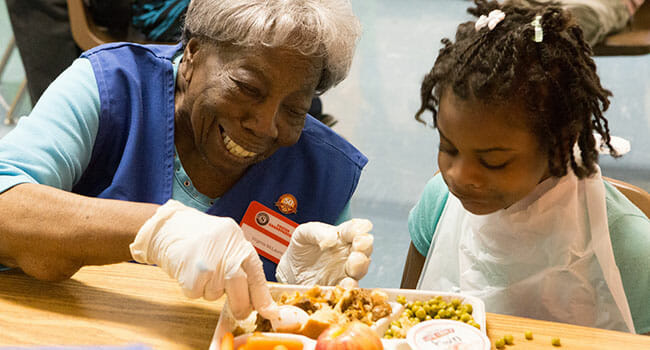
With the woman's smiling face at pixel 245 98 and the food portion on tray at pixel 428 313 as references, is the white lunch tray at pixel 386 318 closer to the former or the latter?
the food portion on tray at pixel 428 313

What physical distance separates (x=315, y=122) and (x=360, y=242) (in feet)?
1.93

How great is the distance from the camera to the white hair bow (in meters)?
1.27

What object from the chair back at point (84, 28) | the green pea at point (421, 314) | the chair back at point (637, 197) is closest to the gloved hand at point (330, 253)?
the green pea at point (421, 314)

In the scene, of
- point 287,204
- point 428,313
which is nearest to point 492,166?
point 428,313

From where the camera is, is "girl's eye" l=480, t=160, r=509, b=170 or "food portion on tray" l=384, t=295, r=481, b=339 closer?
"food portion on tray" l=384, t=295, r=481, b=339

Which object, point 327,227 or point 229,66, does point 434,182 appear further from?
point 229,66

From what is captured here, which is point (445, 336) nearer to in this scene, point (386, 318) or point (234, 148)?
point (386, 318)

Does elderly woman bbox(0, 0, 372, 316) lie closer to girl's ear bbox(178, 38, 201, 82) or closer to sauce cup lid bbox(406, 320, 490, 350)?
girl's ear bbox(178, 38, 201, 82)

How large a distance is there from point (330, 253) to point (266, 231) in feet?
1.26

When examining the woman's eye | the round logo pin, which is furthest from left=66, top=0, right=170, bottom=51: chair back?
the woman's eye

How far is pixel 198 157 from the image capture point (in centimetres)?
162

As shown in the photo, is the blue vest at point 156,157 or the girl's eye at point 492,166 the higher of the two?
the girl's eye at point 492,166

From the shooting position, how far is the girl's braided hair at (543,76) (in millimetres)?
1203

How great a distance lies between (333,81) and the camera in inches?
61.5
